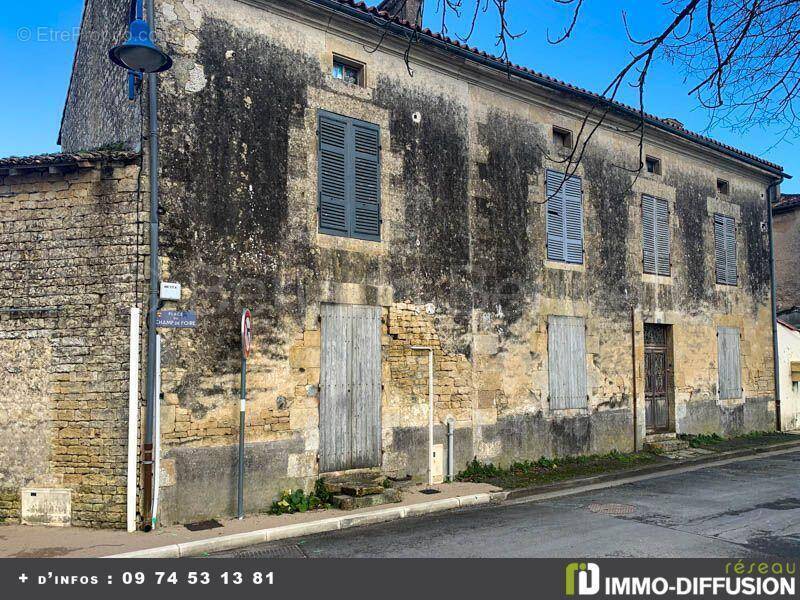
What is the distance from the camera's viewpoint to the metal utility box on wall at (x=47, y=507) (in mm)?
7523

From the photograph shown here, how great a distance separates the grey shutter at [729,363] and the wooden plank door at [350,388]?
370 inches

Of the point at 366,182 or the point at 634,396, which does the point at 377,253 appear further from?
the point at 634,396

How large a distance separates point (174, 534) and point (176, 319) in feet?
7.57

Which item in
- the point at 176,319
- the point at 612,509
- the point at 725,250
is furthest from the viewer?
the point at 725,250

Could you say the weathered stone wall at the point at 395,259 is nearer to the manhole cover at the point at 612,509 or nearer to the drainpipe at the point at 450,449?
the drainpipe at the point at 450,449

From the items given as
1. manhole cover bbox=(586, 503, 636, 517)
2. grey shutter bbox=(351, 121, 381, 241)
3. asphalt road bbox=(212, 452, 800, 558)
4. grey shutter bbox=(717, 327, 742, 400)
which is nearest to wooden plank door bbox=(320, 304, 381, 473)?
grey shutter bbox=(351, 121, 381, 241)

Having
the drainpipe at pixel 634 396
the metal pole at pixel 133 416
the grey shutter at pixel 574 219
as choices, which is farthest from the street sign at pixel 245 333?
the drainpipe at pixel 634 396

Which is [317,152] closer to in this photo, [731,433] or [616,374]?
[616,374]

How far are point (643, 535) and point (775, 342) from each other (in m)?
12.0

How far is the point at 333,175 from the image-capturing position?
931cm

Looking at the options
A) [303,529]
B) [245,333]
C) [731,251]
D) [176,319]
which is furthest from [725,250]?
[176,319]

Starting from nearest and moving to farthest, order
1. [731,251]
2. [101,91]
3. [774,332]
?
1. [101,91]
2. [731,251]
3. [774,332]
